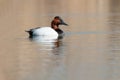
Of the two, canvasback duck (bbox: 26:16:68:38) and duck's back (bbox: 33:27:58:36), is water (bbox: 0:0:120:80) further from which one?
duck's back (bbox: 33:27:58:36)

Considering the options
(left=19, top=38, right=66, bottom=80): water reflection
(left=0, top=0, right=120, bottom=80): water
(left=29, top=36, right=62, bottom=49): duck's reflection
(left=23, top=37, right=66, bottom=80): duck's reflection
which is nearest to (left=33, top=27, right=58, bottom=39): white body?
(left=29, top=36, right=62, bottom=49): duck's reflection

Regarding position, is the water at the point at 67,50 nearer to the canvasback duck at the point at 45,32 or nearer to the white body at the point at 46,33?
the canvasback duck at the point at 45,32

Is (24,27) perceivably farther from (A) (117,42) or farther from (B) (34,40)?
(A) (117,42)

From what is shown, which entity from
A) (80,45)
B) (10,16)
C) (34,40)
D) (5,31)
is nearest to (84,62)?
(80,45)

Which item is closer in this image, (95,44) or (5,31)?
(95,44)

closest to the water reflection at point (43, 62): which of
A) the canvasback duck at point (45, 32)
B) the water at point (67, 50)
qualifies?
the water at point (67, 50)

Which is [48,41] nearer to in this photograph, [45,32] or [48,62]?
[45,32]

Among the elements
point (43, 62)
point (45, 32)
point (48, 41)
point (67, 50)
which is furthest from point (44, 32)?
point (43, 62)

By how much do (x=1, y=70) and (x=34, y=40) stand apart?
5.97 meters

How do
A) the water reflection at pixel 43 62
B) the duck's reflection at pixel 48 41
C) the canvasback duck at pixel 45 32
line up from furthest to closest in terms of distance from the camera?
the canvasback duck at pixel 45 32, the duck's reflection at pixel 48 41, the water reflection at pixel 43 62

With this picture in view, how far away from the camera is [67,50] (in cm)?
1759

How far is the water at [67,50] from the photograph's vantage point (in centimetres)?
1398

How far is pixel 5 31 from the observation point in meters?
22.8

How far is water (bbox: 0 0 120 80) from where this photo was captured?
13977 millimetres
